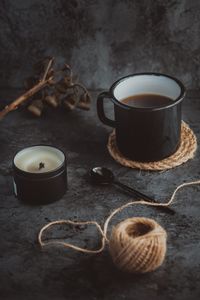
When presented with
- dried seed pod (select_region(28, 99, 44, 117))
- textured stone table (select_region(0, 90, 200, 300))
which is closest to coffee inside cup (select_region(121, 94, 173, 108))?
textured stone table (select_region(0, 90, 200, 300))

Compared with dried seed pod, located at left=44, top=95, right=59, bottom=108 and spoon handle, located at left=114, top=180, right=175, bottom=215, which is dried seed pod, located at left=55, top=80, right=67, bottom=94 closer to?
dried seed pod, located at left=44, top=95, right=59, bottom=108

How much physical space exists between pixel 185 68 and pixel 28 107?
0.41 meters

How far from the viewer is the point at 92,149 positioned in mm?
1353

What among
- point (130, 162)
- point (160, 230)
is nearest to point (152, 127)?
point (130, 162)

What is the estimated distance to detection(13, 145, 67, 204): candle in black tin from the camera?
1137 millimetres

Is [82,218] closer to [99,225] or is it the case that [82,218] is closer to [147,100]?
[99,225]

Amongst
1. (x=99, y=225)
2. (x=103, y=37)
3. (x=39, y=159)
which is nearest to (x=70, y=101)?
(x=103, y=37)

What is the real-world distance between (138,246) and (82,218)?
0.21m

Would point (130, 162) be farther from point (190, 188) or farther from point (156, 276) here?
point (156, 276)

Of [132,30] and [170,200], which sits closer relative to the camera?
[170,200]

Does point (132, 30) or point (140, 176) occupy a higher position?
point (132, 30)

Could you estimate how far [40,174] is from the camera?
113 centimetres

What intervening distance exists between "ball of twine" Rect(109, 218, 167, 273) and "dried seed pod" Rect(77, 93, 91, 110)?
20.0 inches

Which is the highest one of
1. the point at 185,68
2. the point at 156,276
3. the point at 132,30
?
the point at 132,30
